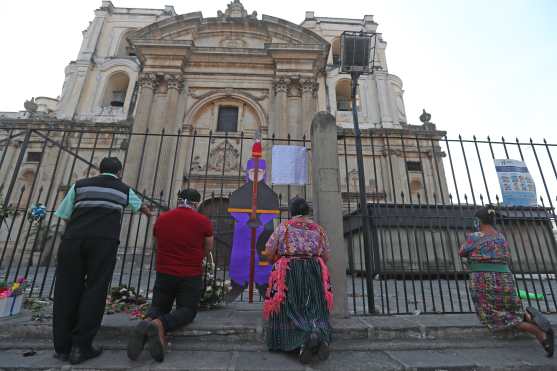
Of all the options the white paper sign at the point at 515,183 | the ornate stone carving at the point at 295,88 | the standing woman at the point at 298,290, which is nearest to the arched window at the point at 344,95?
the ornate stone carving at the point at 295,88

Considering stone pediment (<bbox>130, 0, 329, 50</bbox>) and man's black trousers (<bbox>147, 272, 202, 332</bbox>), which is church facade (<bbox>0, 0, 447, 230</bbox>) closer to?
stone pediment (<bbox>130, 0, 329, 50</bbox>)

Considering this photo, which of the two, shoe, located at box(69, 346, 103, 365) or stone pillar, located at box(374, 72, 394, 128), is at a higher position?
stone pillar, located at box(374, 72, 394, 128)

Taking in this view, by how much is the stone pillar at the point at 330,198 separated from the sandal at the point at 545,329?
1.98 meters

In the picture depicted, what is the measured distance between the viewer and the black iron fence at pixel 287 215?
4762 mm

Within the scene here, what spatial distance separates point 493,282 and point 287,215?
22.6ft

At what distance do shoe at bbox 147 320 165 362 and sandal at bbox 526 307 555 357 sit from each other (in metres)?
3.71

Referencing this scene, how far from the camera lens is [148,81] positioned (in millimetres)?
14234

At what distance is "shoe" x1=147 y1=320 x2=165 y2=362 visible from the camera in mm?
2516

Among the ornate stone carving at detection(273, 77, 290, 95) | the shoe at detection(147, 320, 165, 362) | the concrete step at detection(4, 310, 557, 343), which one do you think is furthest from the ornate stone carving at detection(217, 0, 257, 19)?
the shoe at detection(147, 320, 165, 362)

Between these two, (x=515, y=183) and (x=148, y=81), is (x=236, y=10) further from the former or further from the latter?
(x=515, y=183)

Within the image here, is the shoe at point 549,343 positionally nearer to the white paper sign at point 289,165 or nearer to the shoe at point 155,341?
the white paper sign at point 289,165

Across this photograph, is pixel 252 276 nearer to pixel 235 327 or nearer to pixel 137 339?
pixel 235 327

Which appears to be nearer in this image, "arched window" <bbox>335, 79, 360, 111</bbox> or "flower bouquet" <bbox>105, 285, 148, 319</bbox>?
"flower bouquet" <bbox>105, 285, 148, 319</bbox>

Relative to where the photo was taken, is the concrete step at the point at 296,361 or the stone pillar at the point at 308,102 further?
the stone pillar at the point at 308,102
